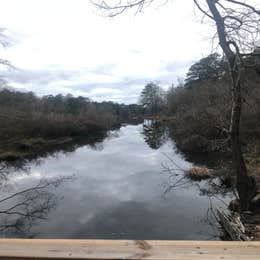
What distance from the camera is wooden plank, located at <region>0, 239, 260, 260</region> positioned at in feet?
3.39

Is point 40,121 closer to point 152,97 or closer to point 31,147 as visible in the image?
point 31,147

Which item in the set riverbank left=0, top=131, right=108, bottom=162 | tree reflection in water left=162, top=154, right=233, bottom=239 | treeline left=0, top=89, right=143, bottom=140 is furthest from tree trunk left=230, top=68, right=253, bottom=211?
riverbank left=0, top=131, right=108, bottom=162

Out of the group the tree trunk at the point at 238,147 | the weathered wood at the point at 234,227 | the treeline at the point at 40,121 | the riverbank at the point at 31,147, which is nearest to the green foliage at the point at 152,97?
the treeline at the point at 40,121

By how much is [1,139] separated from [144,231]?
19.4 m

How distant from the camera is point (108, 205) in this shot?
1041cm


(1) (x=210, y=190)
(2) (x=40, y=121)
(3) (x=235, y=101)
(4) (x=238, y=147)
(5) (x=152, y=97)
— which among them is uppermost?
(5) (x=152, y=97)

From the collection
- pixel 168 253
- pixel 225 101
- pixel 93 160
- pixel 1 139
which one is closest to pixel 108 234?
pixel 168 253

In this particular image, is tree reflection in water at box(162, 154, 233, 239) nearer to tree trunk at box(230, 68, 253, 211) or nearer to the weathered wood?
the weathered wood

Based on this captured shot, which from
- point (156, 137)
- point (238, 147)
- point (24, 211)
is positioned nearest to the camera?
point (238, 147)

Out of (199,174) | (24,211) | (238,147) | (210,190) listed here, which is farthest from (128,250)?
(199,174)

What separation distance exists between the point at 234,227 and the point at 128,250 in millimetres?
6039

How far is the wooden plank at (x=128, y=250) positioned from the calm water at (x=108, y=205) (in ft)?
23.3

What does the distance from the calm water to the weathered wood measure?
48cm

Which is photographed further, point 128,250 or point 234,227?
point 234,227
